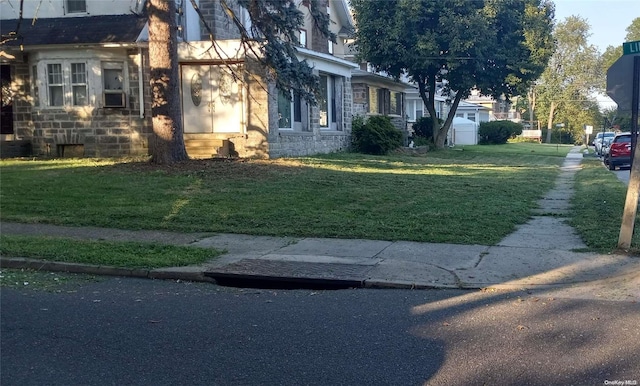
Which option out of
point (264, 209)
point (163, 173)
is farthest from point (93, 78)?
point (264, 209)

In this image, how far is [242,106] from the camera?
66.5 ft

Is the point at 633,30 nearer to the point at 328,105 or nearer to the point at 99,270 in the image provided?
the point at 328,105

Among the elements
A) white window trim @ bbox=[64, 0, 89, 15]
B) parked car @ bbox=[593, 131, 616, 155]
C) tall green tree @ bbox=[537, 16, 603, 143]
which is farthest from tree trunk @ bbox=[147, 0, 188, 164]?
tall green tree @ bbox=[537, 16, 603, 143]

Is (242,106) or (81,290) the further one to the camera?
(242,106)

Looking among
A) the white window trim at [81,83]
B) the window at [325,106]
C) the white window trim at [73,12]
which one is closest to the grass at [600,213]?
the window at [325,106]

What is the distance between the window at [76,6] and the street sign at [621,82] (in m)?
17.8

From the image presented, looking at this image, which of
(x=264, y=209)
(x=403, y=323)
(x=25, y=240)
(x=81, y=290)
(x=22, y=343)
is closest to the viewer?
(x=22, y=343)

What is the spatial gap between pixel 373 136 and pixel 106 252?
61.8ft

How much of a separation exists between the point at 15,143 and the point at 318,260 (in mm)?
16013

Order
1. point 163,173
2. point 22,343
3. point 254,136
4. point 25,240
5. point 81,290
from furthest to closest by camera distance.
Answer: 1. point 254,136
2. point 163,173
3. point 25,240
4. point 81,290
5. point 22,343

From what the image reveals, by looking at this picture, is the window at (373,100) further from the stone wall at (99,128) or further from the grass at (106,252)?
the grass at (106,252)

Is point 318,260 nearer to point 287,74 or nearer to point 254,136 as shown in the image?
point 287,74

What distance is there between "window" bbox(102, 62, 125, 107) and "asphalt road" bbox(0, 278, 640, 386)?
14.8 meters

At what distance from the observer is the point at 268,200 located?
13.2 meters
